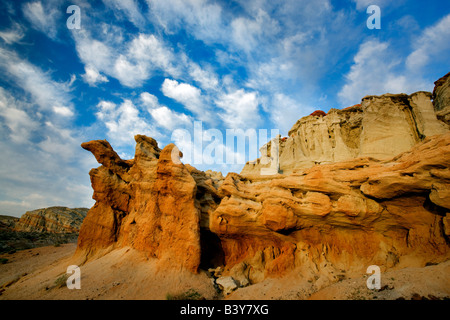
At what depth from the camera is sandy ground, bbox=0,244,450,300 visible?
6803 mm

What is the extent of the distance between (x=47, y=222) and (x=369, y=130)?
63.1 meters

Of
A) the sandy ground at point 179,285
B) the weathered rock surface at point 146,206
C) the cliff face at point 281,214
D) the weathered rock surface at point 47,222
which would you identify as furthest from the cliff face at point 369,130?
the weathered rock surface at point 47,222

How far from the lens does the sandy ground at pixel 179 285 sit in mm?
6803

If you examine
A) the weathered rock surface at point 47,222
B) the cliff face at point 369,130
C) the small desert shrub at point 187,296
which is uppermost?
the cliff face at point 369,130

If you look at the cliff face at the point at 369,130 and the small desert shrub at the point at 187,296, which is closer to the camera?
the small desert shrub at the point at 187,296

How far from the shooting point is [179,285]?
10555 mm

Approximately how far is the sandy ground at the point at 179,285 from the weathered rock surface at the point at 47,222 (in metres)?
38.6

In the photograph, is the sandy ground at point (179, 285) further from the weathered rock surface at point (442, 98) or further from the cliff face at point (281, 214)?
the weathered rock surface at point (442, 98)

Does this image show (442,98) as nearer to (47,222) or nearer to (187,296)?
(187,296)

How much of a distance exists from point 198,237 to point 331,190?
880 centimetres

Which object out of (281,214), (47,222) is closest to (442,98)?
(281,214)

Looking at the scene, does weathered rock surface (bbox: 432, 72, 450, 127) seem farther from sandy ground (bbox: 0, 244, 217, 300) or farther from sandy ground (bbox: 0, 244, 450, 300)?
sandy ground (bbox: 0, 244, 217, 300)

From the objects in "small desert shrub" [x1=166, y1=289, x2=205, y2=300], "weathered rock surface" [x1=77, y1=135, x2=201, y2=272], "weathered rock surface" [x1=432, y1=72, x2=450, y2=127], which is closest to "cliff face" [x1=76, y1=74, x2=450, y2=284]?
"weathered rock surface" [x1=77, y1=135, x2=201, y2=272]
